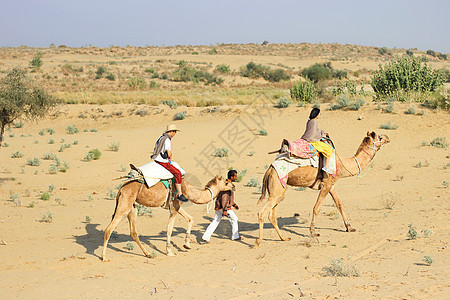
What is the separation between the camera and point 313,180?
10398 millimetres

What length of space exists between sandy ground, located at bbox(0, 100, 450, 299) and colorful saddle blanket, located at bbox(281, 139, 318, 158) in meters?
1.74

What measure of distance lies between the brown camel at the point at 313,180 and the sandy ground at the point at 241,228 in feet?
1.67

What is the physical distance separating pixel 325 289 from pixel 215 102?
2553 centimetres

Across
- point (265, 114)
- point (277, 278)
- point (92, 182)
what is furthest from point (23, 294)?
point (265, 114)

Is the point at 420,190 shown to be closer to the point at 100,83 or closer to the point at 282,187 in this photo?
the point at 282,187

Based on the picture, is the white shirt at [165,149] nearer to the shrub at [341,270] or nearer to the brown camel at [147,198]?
the brown camel at [147,198]

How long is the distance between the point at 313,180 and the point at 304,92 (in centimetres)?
1848

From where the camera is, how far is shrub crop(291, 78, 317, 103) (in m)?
28.3

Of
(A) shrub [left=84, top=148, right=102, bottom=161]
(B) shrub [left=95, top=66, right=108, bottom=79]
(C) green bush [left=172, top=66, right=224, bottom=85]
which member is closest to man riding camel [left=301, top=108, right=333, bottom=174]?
(A) shrub [left=84, top=148, right=102, bottom=161]

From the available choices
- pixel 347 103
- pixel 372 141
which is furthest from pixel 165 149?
pixel 347 103

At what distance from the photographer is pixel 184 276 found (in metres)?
8.05

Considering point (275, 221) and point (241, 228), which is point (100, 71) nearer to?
point (241, 228)

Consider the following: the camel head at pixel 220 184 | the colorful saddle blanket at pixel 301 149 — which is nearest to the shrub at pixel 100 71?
the camel head at pixel 220 184

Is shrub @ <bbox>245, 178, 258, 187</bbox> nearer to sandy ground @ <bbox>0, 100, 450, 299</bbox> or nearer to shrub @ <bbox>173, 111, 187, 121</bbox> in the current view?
sandy ground @ <bbox>0, 100, 450, 299</bbox>
